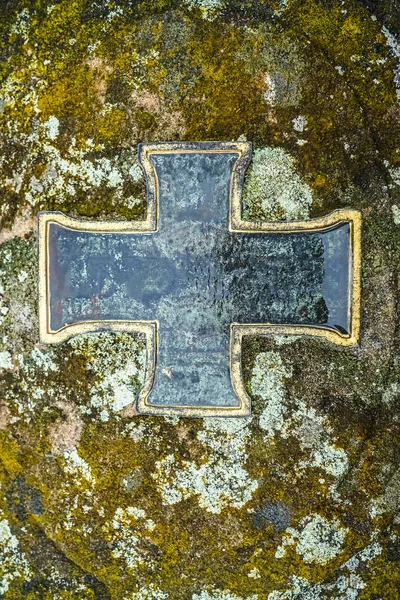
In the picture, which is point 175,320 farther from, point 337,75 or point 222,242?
point 337,75

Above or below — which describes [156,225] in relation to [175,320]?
above

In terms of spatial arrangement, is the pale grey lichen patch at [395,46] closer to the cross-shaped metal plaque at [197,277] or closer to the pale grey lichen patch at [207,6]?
the cross-shaped metal plaque at [197,277]

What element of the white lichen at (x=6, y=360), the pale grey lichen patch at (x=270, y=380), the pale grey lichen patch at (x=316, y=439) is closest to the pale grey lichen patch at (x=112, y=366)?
the white lichen at (x=6, y=360)

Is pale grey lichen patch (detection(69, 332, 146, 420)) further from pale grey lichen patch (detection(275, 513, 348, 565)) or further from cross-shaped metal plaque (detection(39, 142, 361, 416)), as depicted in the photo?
pale grey lichen patch (detection(275, 513, 348, 565))

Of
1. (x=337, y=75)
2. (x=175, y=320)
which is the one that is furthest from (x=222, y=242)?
(x=337, y=75)

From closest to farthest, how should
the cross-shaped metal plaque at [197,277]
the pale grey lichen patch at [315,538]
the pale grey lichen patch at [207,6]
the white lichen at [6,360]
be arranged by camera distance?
1. the cross-shaped metal plaque at [197,277]
2. the pale grey lichen patch at [207,6]
3. the pale grey lichen patch at [315,538]
4. the white lichen at [6,360]

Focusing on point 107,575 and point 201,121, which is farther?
point 107,575

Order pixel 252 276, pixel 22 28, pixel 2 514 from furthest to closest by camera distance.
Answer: pixel 2 514 < pixel 22 28 < pixel 252 276

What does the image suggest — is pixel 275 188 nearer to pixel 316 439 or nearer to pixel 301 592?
pixel 316 439
